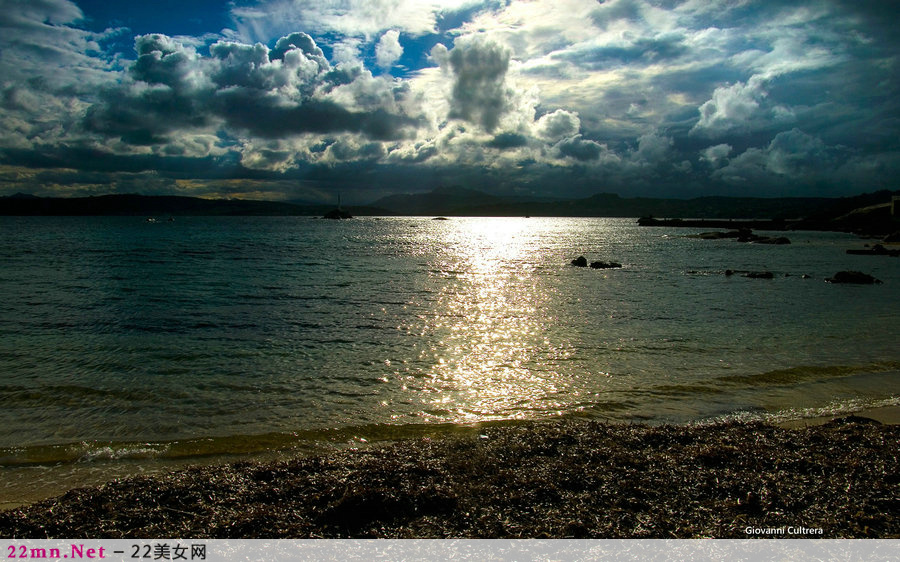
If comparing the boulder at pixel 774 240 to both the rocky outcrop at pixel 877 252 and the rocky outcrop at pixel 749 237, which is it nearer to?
the rocky outcrop at pixel 749 237

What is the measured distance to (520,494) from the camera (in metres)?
7.25

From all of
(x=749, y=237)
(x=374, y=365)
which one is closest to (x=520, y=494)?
(x=374, y=365)

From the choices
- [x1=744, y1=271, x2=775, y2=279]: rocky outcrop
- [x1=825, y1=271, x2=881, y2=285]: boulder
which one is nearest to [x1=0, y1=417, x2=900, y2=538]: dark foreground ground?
[x1=825, y1=271, x2=881, y2=285]: boulder

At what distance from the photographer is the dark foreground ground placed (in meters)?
6.46

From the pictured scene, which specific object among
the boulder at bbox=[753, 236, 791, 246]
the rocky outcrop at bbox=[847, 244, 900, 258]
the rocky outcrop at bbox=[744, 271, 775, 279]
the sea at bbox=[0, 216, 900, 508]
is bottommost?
the sea at bbox=[0, 216, 900, 508]

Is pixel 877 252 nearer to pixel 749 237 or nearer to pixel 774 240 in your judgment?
pixel 774 240

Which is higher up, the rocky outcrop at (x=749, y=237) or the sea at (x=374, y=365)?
the rocky outcrop at (x=749, y=237)

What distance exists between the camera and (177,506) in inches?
277

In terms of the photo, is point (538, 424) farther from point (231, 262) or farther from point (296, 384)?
point (231, 262)

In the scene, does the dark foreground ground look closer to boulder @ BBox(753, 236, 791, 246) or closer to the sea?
the sea

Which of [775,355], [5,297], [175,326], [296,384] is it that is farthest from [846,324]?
[5,297]

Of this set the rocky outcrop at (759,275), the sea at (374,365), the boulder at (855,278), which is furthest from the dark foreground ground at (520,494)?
the rocky outcrop at (759,275)

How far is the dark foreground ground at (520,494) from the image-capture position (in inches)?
255

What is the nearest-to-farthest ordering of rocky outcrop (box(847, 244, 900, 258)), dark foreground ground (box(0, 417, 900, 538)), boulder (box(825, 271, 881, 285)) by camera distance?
dark foreground ground (box(0, 417, 900, 538)) → boulder (box(825, 271, 881, 285)) → rocky outcrop (box(847, 244, 900, 258))
